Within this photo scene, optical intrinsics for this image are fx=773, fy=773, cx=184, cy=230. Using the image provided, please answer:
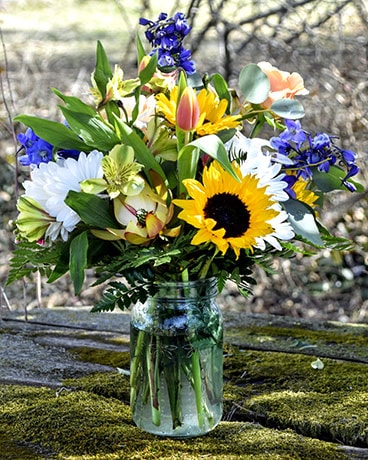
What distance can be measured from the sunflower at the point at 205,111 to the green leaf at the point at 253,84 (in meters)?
0.08

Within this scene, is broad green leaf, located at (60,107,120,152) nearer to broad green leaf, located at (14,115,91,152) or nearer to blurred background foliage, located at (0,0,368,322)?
broad green leaf, located at (14,115,91,152)

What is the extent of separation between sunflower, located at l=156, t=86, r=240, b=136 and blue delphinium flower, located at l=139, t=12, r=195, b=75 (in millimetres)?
87

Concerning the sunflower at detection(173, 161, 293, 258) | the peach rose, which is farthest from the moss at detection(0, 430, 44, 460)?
the peach rose

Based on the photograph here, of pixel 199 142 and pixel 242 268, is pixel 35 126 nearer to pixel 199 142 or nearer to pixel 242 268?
pixel 199 142

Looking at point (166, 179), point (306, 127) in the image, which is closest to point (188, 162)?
point (166, 179)

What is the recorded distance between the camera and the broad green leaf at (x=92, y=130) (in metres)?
1.10

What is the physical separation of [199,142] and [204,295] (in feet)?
0.96

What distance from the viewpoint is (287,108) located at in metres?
1.20

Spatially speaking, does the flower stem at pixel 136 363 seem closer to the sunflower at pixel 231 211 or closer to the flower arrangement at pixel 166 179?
the flower arrangement at pixel 166 179

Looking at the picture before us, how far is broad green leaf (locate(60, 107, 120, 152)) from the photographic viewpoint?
3.62ft

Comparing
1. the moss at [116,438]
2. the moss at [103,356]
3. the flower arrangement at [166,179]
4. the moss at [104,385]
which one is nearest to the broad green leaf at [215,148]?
the flower arrangement at [166,179]

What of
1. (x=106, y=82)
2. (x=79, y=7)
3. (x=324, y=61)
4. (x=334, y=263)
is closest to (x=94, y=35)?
(x=79, y=7)

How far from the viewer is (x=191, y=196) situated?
1075 millimetres

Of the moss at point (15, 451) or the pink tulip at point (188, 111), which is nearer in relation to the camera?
the pink tulip at point (188, 111)
